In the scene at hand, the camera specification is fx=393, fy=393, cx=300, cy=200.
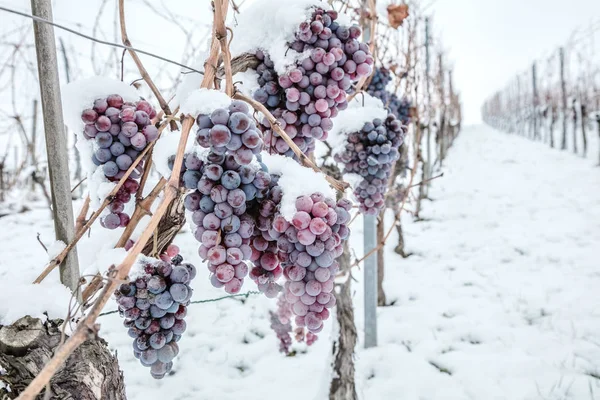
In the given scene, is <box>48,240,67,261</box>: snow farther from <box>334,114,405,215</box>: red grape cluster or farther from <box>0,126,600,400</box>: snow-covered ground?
<box>334,114,405,215</box>: red grape cluster

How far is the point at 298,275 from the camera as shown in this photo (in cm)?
69

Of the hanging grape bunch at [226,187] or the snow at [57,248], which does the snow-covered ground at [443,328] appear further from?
the hanging grape bunch at [226,187]

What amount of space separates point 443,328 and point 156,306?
2.76m

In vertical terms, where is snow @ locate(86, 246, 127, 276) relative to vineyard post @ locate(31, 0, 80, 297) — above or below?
below

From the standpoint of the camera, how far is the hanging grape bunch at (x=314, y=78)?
2.95ft

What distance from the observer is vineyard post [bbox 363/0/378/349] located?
2407mm

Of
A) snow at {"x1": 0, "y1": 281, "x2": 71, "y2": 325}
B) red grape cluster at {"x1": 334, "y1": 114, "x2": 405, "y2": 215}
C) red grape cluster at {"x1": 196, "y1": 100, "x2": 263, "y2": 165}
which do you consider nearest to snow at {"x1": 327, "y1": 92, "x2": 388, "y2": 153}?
red grape cluster at {"x1": 334, "y1": 114, "x2": 405, "y2": 215}

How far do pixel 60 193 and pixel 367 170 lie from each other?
103cm

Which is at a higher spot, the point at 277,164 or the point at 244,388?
the point at 277,164

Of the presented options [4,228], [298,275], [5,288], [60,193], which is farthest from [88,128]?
[4,228]

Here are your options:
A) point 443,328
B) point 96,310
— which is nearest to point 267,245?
point 96,310

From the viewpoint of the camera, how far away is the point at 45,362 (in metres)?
0.75

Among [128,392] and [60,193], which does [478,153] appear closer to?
[128,392]

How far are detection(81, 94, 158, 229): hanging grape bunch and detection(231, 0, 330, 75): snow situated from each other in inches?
11.9
